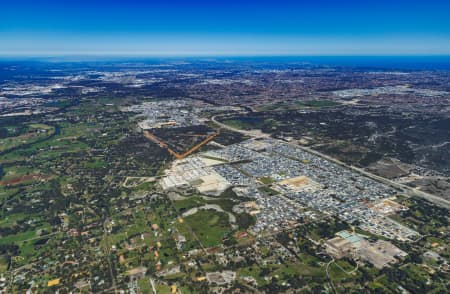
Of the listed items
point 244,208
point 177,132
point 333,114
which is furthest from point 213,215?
point 333,114

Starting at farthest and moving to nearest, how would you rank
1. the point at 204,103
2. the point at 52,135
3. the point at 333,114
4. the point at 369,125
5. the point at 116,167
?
the point at 204,103 < the point at 333,114 < the point at 369,125 < the point at 52,135 < the point at 116,167

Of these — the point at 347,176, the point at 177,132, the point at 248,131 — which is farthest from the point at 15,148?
the point at 347,176

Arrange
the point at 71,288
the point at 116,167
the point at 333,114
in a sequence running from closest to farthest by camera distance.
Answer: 1. the point at 71,288
2. the point at 116,167
3. the point at 333,114

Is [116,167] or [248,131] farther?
[248,131]

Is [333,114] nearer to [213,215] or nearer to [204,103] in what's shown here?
[204,103]

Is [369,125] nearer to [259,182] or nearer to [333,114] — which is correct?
[333,114]

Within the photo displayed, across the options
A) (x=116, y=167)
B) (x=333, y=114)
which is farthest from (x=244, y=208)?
(x=333, y=114)

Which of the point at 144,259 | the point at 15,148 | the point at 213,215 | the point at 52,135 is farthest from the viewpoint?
the point at 52,135

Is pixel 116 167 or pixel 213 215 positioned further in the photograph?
pixel 116 167

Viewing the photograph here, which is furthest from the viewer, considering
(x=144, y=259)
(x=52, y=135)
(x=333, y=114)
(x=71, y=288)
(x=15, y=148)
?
(x=333, y=114)
